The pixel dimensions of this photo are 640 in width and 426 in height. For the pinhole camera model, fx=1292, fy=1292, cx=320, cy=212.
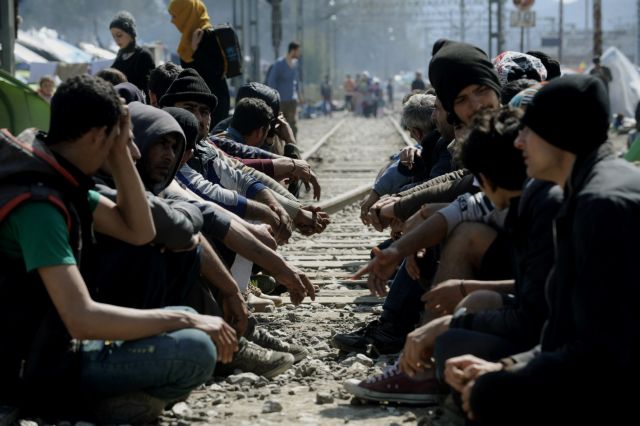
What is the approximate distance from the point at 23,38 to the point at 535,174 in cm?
4413

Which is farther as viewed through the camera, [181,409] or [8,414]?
[181,409]

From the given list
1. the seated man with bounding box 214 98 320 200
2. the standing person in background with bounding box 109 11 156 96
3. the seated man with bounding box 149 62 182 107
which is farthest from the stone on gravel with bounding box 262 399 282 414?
the standing person in background with bounding box 109 11 156 96

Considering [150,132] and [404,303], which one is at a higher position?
[150,132]

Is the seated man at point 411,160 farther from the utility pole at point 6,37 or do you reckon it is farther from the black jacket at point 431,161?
the utility pole at point 6,37

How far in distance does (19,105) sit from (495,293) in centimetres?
446

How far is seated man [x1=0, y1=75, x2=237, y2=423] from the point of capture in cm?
436

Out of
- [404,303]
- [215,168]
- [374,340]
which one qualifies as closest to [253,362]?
[374,340]

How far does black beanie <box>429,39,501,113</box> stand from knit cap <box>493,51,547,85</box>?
2.30 feet

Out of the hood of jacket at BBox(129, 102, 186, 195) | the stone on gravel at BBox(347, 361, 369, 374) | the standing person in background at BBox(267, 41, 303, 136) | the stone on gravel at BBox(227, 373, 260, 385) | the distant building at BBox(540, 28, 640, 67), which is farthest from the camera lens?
the distant building at BBox(540, 28, 640, 67)

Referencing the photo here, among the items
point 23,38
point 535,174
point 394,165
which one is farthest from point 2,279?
point 23,38

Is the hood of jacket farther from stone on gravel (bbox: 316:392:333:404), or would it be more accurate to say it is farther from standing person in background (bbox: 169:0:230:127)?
standing person in background (bbox: 169:0:230:127)

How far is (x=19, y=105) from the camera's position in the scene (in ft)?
27.0

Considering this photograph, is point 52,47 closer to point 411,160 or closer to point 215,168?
point 411,160

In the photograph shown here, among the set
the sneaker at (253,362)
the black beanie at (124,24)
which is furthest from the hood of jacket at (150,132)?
the black beanie at (124,24)
